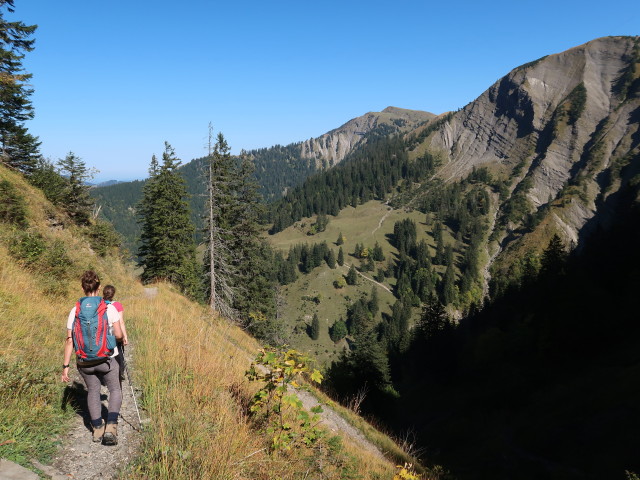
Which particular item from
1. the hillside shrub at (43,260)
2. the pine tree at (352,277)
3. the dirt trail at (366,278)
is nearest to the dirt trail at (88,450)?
the hillside shrub at (43,260)

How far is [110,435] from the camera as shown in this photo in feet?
14.4

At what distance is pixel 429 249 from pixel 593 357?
13131 centimetres

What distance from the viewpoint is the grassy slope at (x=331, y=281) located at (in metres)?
121

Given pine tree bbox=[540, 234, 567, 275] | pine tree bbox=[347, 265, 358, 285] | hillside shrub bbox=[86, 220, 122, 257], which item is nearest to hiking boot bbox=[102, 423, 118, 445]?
hillside shrub bbox=[86, 220, 122, 257]

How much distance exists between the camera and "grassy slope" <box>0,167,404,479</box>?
3.81 metres

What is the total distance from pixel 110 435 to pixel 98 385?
29.2 inches

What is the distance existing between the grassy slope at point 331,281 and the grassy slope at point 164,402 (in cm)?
7469

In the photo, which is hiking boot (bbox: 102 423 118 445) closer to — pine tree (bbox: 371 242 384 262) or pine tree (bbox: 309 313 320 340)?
pine tree (bbox: 309 313 320 340)

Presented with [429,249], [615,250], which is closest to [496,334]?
[615,250]

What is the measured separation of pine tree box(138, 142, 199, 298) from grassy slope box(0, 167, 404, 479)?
62.9 ft

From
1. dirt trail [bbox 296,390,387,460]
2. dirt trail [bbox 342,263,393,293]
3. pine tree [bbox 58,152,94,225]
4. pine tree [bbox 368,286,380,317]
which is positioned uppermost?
pine tree [bbox 58,152,94,225]

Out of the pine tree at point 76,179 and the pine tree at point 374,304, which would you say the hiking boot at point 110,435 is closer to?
the pine tree at point 76,179

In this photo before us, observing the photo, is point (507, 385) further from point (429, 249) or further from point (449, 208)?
point (449, 208)

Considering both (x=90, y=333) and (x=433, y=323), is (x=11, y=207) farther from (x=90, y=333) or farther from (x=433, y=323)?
(x=433, y=323)
